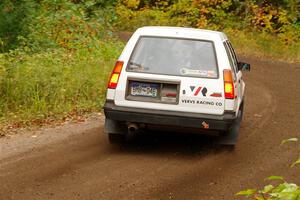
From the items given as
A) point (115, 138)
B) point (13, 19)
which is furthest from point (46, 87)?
point (13, 19)

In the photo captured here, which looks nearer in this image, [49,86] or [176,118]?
[176,118]

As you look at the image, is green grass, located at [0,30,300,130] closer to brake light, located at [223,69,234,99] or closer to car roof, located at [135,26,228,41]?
car roof, located at [135,26,228,41]

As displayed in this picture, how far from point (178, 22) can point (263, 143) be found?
22.3 m

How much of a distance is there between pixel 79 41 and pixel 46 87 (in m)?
6.17

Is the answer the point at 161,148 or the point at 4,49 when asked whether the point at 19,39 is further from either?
the point at 161,148

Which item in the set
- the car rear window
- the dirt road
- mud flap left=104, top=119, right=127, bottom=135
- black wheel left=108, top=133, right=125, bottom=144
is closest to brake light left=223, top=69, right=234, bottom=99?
the car rear window

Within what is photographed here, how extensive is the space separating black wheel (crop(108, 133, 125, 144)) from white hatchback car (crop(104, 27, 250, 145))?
1.12ft

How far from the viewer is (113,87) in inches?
322

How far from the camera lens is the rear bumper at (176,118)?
8008 mm

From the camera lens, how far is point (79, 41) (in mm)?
17188

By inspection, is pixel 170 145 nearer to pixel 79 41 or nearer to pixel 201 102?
pixel 201 102

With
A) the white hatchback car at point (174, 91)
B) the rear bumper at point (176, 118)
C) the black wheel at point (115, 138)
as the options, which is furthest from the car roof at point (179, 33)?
the black wheel at point (115, 138)

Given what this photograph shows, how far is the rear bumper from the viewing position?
8008mm

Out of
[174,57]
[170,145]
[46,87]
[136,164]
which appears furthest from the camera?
[46,87]
